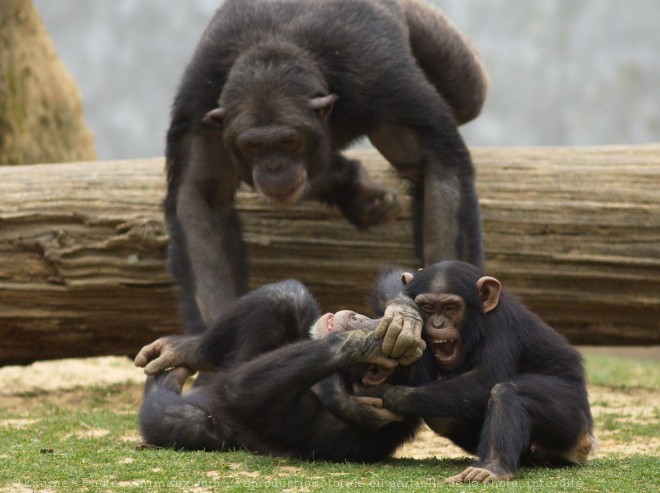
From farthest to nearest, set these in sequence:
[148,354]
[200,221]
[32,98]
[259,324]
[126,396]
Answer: [32,98]
[126,396]
[200,221]
[148,354]
[259,324]

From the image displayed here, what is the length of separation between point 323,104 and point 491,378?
Answer: 2.44 meters

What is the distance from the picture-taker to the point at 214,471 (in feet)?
16.1

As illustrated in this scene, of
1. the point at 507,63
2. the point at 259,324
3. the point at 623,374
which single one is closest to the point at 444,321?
the point at 259,324

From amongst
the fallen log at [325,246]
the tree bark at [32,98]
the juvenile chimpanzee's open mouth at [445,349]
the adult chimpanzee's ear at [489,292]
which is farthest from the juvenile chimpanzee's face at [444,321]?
the tree bark at [32,98]

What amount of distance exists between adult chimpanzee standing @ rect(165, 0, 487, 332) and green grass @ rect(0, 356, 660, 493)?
1490 millimetres

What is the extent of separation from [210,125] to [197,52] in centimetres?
49

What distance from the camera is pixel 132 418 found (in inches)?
280

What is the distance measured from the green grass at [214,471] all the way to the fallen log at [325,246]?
4.97ft

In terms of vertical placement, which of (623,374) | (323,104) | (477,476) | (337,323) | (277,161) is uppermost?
(323,104)

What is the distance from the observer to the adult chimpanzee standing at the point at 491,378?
484cm

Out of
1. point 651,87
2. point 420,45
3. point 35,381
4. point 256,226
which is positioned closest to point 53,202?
point 256,226

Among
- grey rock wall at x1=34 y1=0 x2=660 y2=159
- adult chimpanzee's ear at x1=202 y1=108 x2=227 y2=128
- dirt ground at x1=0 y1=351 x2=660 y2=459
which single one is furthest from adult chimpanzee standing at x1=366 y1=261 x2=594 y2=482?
grey rock wall at x1=34 y1=0 x2=660 y2=159

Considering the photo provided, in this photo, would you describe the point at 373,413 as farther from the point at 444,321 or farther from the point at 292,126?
the point at 292,126

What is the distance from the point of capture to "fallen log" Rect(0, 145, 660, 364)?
A: 25.9 ft
